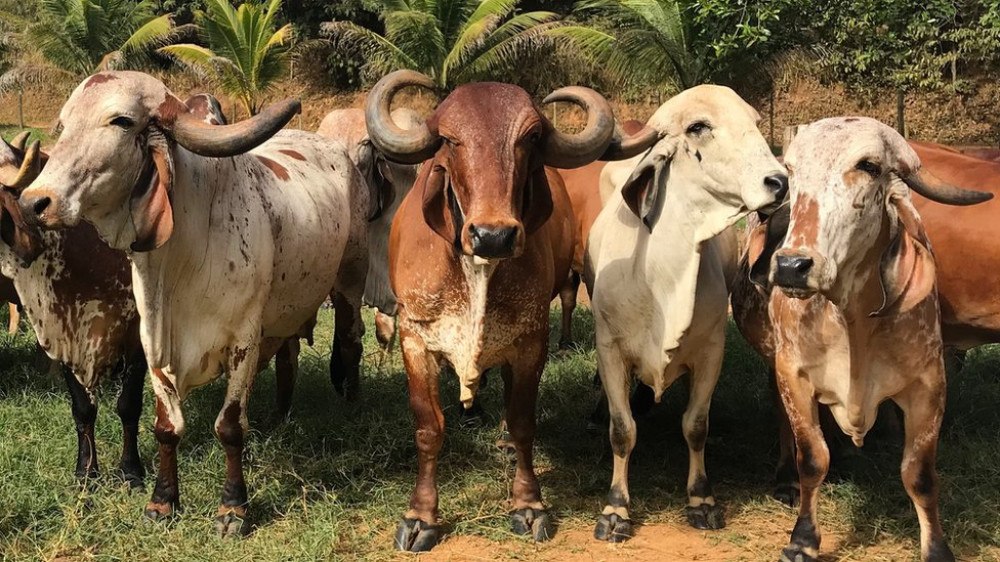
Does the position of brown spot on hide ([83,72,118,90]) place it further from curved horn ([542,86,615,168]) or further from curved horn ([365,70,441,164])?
curved horn ([542,86,615,168])

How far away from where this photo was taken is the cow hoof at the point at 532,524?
4.47 metres

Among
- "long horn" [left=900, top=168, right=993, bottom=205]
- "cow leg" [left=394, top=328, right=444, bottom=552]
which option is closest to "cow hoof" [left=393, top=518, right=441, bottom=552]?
"cow leg" [left=394, top=328, right=444, bottom=552]

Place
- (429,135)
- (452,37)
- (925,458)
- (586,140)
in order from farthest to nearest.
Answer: (452,37) → (586,140) → (429,135) → (925,458)

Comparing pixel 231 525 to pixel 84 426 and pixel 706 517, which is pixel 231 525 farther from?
Result: pixel 706 517

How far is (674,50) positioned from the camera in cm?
1969

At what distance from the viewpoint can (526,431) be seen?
15.1 ft

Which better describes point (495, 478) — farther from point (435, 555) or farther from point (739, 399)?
point (739, 399)

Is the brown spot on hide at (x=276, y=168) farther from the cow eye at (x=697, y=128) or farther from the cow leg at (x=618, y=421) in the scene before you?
the cow eye at (x=697, y=128)

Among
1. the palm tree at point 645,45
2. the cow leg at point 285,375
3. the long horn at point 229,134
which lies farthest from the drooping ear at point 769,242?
the palm tree at point 645,45

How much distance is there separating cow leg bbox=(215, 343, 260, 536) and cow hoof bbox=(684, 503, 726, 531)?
217 cm

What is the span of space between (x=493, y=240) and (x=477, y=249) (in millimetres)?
74

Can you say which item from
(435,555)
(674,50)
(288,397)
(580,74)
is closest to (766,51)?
(674,50)

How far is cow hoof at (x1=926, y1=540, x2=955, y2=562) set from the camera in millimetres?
3871

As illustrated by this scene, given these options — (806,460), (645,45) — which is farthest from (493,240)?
(645,45)
